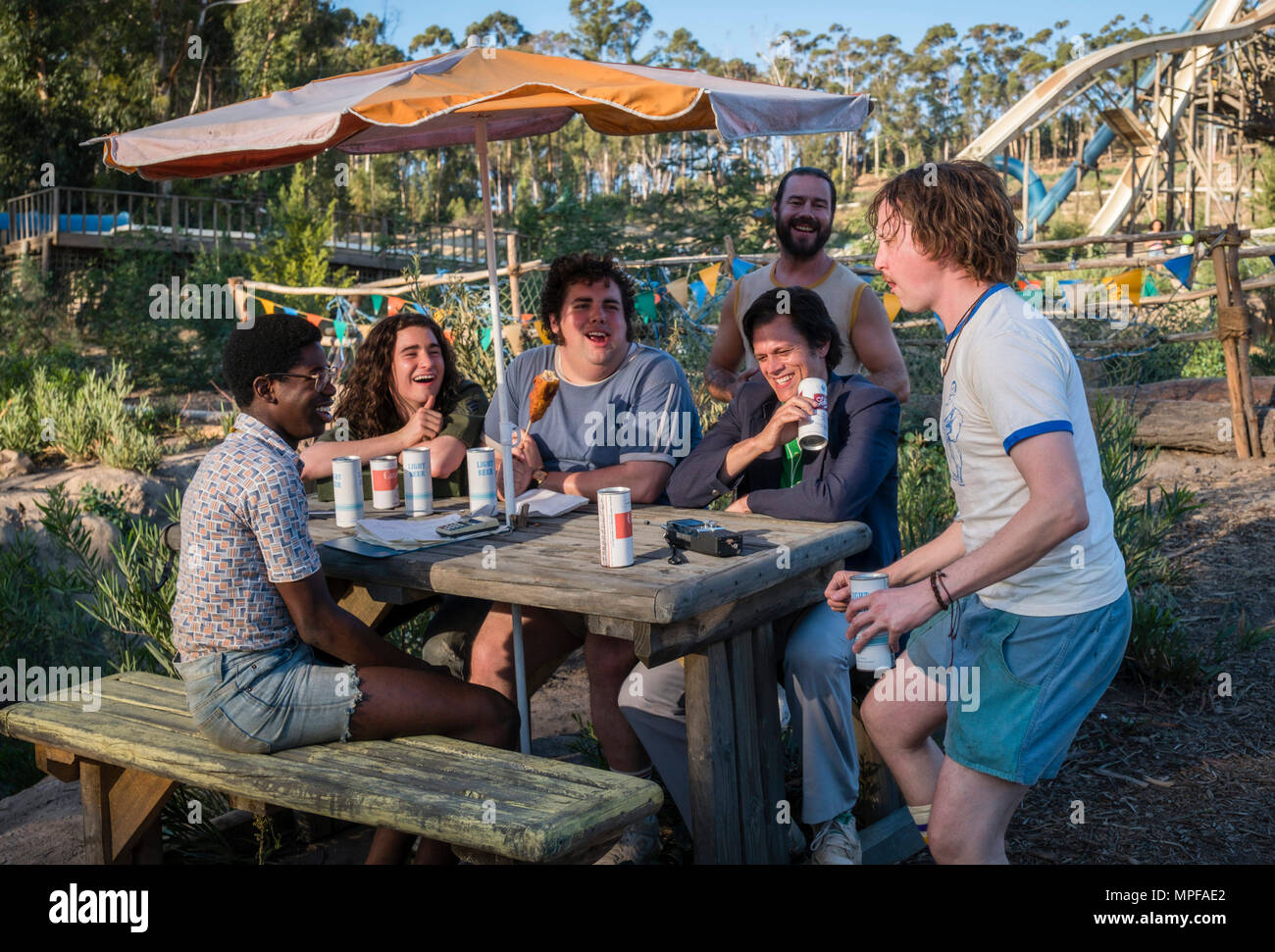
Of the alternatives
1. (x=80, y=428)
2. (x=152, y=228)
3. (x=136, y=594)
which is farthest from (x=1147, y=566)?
(x=152, y=228)

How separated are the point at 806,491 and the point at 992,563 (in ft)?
3.85

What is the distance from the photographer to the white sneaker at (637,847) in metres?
2.88

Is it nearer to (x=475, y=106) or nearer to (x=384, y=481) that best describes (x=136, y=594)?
(x=384, y=481)

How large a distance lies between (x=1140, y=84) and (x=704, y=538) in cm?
1995

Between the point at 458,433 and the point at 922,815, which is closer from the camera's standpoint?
the point at 922,815

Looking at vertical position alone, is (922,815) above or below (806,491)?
below

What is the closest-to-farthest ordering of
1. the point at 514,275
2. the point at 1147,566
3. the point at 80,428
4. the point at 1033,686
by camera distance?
the point at 1033,686, the point at 1147,566, the point at 514,275, the point at 80,428

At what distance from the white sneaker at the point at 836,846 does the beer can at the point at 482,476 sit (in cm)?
136

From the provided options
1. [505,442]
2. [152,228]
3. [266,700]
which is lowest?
[266,700]

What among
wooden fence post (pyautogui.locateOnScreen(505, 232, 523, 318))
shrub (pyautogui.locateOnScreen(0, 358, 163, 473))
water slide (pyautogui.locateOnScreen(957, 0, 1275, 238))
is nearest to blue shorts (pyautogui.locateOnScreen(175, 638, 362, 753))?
wooden fence post (pyautogui.locateOnScreen(505, 232, 523, 318))

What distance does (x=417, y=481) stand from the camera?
3.46 meters

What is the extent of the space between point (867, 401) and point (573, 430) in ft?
3.40

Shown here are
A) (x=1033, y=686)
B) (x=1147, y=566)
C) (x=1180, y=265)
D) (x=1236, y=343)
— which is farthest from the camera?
(x=1180, y=265)
